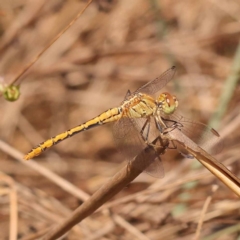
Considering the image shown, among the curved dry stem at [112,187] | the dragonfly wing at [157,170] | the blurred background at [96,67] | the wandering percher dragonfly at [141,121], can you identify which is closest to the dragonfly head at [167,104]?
the wandering percher dragonfly at [141,121]

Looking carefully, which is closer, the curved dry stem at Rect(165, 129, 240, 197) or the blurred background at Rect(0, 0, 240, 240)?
the curved dry stem at Rect(165, 129, 240, 197)

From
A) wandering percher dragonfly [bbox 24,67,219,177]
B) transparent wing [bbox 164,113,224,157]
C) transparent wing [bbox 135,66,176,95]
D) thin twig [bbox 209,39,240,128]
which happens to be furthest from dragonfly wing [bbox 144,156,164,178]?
thin twig [bbox 209,39,240,128]

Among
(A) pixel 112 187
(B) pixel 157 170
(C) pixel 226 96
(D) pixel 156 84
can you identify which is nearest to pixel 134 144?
(B) pixel 157 170

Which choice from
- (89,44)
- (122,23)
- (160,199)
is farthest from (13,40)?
(160,199)

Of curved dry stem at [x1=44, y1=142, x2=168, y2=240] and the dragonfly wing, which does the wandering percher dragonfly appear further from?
curved dry stem at [x1=44, y1=142, x2=168, y2=240]

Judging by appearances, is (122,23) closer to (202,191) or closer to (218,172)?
(202,191)

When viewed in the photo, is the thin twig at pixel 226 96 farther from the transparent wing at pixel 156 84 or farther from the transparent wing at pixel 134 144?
the transparent wing at pixel 134 144
